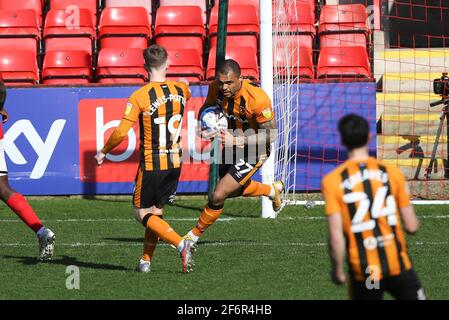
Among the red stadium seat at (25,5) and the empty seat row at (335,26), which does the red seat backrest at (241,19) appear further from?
the red stadium seat at (25,5)


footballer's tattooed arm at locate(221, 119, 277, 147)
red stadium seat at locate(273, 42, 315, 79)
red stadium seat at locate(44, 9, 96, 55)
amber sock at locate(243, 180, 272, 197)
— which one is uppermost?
red stadium seat at locate(44, 9, 96, 55)

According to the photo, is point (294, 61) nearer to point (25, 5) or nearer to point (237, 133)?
point (25, 5)

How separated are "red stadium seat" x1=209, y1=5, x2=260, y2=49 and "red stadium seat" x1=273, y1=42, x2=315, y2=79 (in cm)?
101

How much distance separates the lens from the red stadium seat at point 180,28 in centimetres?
1566

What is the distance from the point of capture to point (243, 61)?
14672 mm

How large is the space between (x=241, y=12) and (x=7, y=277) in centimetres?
835

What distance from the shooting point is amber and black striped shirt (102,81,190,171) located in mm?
8422

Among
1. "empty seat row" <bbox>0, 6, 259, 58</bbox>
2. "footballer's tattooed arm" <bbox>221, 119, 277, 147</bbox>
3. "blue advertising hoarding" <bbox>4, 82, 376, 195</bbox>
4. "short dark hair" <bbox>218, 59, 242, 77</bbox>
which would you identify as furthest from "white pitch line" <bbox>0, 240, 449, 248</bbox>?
"empty seat row" <bbox>0, 6, 259, 58</bbox>

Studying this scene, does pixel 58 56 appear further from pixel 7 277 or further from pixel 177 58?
pixel 7 277

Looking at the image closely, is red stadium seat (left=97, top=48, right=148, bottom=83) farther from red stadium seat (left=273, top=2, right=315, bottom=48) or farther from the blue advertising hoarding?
red stadium seat (left=273, top=2, right=315, bottom=48)

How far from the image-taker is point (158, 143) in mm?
8609

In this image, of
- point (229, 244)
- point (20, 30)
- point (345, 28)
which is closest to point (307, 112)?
point (345, 28)
